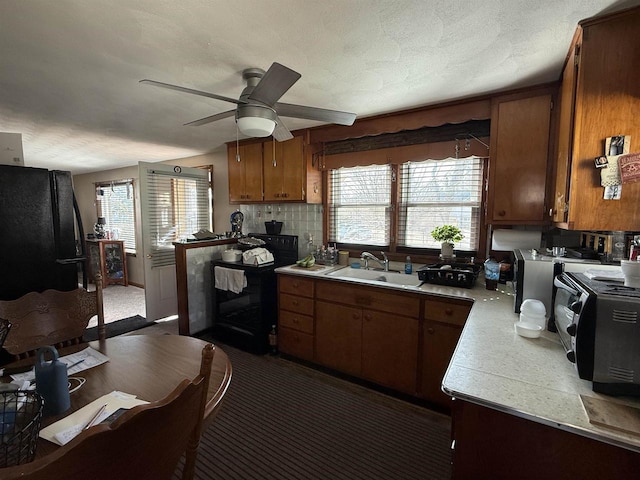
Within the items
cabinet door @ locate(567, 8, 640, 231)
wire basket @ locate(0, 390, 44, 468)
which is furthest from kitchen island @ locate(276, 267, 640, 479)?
wire basket @ locate(0, 390, 44, 468)

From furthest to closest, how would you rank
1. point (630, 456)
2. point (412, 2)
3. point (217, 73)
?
point (217, 73), point (412, 2), point (630, 456)

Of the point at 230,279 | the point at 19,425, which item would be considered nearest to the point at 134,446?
the point at 19,425

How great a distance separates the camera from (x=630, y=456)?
0.77 m

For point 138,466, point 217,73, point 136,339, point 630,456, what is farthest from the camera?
point 217,73

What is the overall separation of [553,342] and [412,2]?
159cm

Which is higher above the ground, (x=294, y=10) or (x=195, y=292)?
(x=294, y=10)

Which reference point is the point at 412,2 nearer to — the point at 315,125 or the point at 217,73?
the point at 217,73

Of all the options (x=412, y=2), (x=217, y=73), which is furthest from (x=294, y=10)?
(x=217, y=73)

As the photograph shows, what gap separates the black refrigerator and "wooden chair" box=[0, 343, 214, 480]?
231cm

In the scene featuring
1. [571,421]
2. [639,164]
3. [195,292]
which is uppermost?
[639,164]

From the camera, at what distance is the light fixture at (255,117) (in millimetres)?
1648

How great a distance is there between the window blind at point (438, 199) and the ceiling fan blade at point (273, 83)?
1.64m

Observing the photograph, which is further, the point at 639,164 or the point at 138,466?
the point at 639,164

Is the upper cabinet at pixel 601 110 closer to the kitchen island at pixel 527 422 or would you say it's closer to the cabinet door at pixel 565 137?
the cabinet door at pixel 565 137
